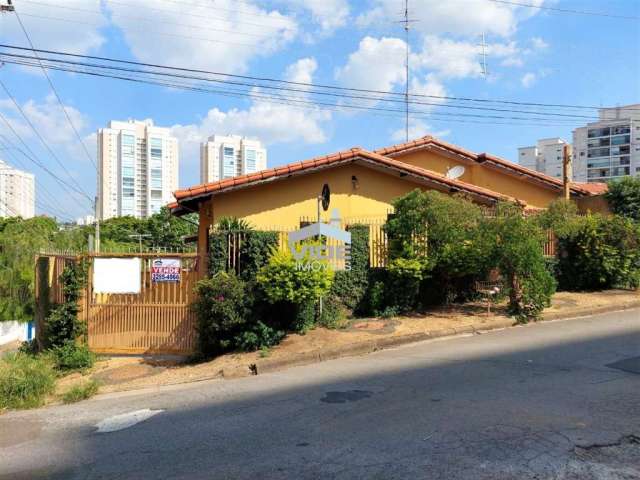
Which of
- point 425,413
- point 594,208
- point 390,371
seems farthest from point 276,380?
point 594,208

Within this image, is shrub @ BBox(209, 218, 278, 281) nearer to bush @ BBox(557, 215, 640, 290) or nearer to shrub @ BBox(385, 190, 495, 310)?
shrub @ BBox(385, 190, 495, 310)

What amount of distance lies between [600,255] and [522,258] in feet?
14.0

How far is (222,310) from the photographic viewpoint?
1005cm

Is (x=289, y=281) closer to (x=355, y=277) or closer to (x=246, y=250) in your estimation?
(x=246, y=250)

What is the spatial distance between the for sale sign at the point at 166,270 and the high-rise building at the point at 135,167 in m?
37.8

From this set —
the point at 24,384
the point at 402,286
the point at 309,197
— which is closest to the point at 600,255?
the point at 402,286

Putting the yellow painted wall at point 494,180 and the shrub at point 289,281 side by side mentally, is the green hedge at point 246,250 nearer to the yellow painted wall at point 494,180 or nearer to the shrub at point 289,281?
the shrub at point 289,281

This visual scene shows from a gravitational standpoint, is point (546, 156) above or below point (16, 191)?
above

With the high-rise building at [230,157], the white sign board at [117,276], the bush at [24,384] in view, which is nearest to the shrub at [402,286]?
the white sign board at [117,276]

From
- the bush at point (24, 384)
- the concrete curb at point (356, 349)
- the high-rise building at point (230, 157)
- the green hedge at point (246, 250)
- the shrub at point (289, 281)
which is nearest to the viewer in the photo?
the bush at point (24, 384)

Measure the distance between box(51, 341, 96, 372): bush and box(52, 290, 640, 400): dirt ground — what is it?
24 centimetres

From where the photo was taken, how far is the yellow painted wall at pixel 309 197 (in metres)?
14.1
